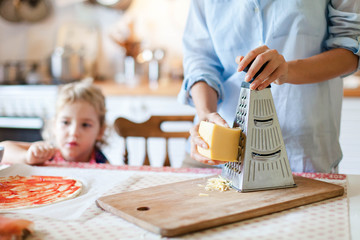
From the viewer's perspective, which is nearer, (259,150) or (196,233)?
(196,233)

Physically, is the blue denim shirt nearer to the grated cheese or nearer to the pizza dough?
the grated cheese

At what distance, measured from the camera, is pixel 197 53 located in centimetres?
134

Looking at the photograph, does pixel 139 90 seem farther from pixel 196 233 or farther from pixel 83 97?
pixel 196 233

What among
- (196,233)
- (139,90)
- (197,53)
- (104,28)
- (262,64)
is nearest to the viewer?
(196,233)

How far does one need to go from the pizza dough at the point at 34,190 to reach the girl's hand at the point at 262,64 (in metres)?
0.46

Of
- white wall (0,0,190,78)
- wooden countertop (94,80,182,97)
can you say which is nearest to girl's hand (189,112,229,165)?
wooden countertop (94,80,182,97)

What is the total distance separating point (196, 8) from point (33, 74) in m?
2.17

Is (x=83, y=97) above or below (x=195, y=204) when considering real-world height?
above

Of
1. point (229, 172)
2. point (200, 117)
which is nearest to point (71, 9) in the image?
point (200, 117)

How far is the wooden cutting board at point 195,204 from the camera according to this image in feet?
2.31

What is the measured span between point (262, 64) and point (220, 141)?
19cm

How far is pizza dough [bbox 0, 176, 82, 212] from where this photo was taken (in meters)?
0.85

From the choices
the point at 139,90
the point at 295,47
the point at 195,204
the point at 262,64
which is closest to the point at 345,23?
the point at 295,47

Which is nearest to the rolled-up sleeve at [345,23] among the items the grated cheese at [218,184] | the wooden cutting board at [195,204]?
the wooden cutting board at [195,204]
